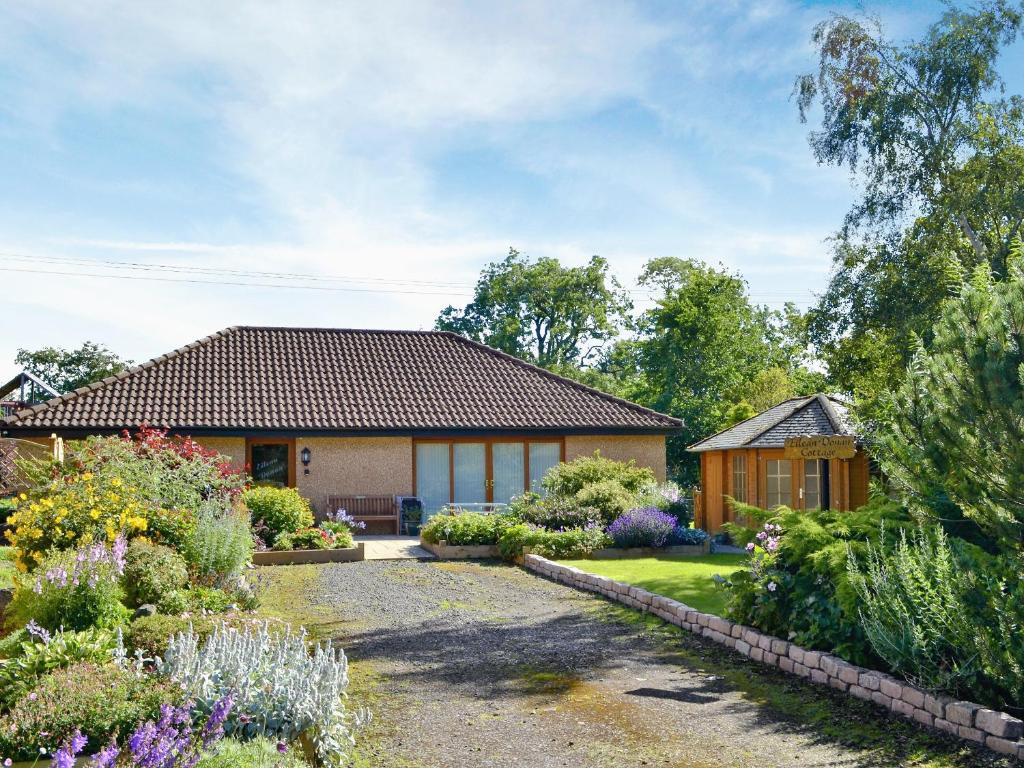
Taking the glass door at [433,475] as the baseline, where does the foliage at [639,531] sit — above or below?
below

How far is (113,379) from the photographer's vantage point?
23.6 metres

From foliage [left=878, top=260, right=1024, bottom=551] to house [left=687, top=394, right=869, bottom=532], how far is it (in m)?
10.4

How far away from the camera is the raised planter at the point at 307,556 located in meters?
16.1

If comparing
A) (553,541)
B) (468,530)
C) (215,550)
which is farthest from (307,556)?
(215,550)

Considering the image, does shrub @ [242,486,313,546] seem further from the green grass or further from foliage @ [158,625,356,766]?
foliage @ [158,625,356,766]

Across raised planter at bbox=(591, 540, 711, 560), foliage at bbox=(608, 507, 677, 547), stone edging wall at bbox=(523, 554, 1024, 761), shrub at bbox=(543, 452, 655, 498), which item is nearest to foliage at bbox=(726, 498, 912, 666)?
stone edging wall at bbox=(523, 554, 1024, 761)

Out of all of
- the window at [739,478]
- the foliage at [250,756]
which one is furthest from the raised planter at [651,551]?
the foliage at [250,756]

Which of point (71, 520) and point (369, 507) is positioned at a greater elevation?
point (71, 520)

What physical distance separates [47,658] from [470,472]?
1802cm

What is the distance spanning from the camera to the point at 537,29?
12.0 meters

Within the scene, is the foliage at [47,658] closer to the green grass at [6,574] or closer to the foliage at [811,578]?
the green grass at [6,574]

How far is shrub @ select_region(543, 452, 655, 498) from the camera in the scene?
19438mm

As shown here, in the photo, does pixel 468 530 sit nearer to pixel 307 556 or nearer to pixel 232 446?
pixel 307 556

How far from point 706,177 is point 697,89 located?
6.49ft
